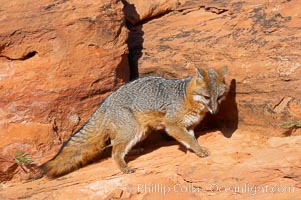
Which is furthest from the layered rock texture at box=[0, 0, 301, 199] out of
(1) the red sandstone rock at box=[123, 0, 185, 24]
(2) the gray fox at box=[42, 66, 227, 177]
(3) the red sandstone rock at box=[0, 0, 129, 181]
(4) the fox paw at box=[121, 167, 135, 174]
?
(1) the red sandstone rock at box=[123, 0, 185, 24]

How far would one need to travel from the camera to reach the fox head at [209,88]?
26.1 feet

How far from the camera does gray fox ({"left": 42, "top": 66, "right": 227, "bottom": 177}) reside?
8.11 m

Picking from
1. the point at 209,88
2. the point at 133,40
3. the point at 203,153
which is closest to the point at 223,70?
the point at 209,88

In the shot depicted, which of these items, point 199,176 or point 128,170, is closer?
point 199,176

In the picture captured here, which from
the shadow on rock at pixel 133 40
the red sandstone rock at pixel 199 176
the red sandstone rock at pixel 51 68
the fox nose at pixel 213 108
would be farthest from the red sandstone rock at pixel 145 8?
the fox nose at pixel 213 108

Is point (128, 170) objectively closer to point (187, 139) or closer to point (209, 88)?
point (187, 139)

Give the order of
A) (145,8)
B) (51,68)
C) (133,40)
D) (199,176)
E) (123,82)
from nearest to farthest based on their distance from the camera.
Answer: (199,176) < (51,68) < (123,82) < (133,40) < (145,8)

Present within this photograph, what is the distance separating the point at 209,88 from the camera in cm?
800

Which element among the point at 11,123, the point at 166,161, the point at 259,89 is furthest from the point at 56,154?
the point at 259,89

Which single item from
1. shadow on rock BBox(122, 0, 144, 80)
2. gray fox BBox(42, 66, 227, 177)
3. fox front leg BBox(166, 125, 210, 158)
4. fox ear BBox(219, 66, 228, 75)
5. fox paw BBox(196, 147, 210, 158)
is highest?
shadow on rock BBox(122, 0, 144, 80)

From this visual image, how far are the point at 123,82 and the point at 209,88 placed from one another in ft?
6.18

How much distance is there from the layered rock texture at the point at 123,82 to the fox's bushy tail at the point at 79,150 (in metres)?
0.15

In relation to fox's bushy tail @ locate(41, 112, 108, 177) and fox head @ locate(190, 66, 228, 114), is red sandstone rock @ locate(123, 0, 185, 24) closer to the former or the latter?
fox head @ locate(190, 66, 228, 114)

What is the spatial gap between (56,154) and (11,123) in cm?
88
